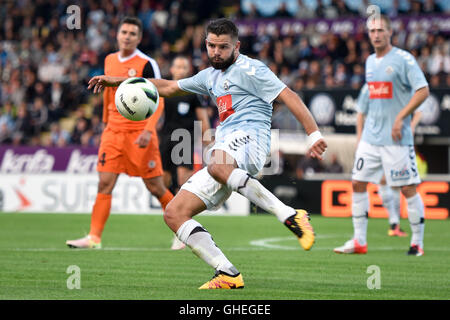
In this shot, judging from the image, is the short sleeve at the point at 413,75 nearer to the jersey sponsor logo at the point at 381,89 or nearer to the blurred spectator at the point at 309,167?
the jersey sponsor logo at the point at 381,89

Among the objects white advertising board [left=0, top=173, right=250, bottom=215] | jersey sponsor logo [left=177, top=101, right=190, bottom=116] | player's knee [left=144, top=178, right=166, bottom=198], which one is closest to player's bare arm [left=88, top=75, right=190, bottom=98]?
player's knee [left=144, top=178, right=166, bottom=198]

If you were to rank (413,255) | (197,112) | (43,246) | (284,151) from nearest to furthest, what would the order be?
(413,255), (43,246), (197,112), (284,151)

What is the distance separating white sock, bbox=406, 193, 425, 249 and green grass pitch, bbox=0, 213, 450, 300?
0.24 meters

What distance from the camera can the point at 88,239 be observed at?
8.98m

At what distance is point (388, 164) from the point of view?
8977mm

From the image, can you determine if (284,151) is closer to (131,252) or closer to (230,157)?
(131,252)

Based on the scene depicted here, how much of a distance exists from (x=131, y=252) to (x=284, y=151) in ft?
43.7

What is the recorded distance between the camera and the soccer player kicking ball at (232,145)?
5.61 metres

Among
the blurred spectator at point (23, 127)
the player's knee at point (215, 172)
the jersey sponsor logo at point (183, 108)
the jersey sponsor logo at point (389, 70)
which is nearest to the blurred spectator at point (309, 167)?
the blurred spectator at point (23, 127)

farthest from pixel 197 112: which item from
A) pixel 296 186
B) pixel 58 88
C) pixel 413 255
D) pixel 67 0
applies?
pixel 67 0

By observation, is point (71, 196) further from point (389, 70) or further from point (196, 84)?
point (196, 84)

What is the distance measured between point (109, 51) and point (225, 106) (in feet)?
59.2

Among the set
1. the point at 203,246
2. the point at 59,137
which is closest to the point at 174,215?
the point at 203,246

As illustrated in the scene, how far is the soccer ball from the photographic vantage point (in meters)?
6.25
